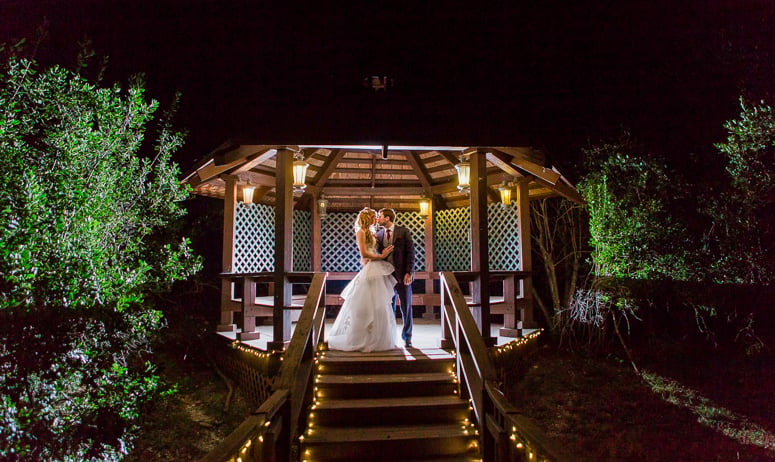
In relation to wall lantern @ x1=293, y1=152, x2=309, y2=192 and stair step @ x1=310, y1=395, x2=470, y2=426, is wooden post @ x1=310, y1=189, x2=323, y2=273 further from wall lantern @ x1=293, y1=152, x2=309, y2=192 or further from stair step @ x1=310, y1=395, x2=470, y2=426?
stair step @ x1=310, y1=395, x2=470, y2=426

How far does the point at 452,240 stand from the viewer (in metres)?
10.5

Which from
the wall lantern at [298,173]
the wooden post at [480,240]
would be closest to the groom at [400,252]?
the wooden post at [480,240]

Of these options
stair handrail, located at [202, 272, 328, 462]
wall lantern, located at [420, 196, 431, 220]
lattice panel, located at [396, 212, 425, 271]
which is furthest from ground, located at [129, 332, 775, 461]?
wall lantern, located at [420, 196, 431, 220]

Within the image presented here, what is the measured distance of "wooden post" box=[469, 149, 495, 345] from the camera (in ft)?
20.1

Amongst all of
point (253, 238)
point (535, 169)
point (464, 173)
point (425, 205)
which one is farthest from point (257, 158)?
point (535, 169)

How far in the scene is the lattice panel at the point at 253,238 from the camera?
8.34 m

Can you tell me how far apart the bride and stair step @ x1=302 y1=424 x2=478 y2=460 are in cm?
150

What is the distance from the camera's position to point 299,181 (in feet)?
22.4

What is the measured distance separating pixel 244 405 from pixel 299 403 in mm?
3209

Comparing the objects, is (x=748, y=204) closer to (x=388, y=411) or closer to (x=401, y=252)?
(x=401, y=252)

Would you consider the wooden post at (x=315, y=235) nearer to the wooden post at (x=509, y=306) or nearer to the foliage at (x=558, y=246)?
the wooden post at (x=509, y=306)

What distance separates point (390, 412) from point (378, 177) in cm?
625

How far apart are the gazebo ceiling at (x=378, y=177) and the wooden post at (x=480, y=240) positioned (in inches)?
30.3

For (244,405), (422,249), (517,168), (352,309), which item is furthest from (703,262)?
(244,405)
